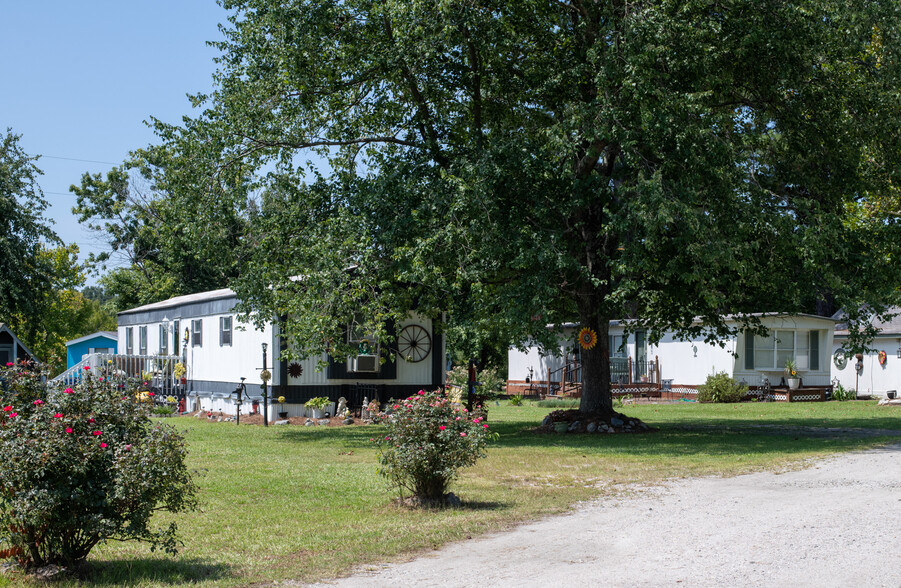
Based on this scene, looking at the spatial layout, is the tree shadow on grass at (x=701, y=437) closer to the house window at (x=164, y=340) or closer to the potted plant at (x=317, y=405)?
the potted plant at (x=317, y=405)

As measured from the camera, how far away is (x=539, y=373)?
124 ft

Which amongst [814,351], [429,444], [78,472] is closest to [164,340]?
[429,444]

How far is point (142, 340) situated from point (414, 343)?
12.2m

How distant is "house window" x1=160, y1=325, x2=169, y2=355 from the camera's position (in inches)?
1085

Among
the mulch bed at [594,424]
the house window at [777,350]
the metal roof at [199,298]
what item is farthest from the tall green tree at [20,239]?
the house window at [777,350]

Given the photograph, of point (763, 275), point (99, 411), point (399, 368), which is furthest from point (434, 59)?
point (99, 411)

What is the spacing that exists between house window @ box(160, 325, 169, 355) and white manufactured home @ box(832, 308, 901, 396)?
900 inches

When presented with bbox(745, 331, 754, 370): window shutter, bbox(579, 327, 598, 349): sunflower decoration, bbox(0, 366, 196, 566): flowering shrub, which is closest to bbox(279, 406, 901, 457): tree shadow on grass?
bbox(579, 327, 598, 349): sunflower decoration

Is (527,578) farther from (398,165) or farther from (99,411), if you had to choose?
(398,165)

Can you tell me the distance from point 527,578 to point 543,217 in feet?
34.0

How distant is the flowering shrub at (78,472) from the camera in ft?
18.6

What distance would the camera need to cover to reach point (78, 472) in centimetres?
572

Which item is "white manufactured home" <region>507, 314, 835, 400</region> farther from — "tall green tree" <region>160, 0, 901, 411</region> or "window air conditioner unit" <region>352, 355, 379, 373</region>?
"tall green tree" <region>160, 0, 901, 411</region>

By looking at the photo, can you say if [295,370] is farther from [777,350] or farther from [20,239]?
[777,350]
